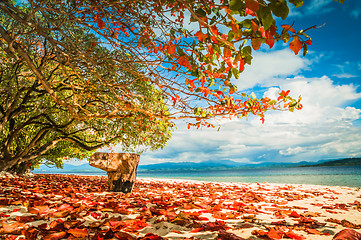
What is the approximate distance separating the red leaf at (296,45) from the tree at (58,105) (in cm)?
305

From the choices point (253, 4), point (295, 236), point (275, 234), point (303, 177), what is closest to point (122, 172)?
point (275, 234)

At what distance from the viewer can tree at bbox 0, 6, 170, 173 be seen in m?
5.51

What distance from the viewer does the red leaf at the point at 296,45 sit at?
1560 millimetres

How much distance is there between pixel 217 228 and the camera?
2.40 meters

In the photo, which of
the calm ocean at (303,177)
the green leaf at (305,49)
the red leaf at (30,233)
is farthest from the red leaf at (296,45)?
the calm ocean at (303,177)

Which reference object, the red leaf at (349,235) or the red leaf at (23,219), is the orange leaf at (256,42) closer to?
the red leaf at (349,235)

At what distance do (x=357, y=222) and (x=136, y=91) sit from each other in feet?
23.0

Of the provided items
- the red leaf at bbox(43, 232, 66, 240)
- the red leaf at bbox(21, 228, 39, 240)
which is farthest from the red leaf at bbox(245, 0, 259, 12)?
the red leaf at bbox(21, 228, 39, 240)

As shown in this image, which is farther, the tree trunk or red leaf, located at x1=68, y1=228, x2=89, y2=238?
the tree trunk

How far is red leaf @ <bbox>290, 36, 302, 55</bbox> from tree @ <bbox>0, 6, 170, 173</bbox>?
120 inches

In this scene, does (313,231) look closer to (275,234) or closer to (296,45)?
(275,234)

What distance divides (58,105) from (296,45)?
9.47 metres

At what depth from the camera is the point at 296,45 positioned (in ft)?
5.17

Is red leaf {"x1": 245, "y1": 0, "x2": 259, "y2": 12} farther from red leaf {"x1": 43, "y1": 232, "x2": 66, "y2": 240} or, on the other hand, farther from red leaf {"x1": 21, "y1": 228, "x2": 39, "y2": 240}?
red leaf {"x1": 21, "y1": 228, "x2": 39, "y2": 240}
